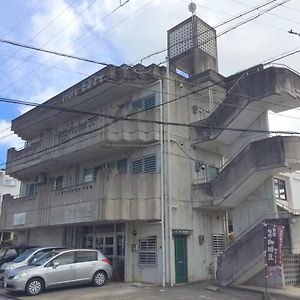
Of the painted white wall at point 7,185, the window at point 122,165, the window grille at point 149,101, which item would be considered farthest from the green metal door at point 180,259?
the painted white wall at point 7,185

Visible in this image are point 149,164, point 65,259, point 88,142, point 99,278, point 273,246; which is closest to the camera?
point 273,246

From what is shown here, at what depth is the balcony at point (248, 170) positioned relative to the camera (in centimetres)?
1582

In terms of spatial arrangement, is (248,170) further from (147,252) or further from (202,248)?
(147,252)

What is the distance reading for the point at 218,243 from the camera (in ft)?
66.8

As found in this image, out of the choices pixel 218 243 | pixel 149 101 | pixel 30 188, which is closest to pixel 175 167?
pixel 149 101

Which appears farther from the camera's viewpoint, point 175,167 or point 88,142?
point 88,142

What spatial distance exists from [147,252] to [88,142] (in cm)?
628

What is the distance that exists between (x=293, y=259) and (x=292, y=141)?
244 inches

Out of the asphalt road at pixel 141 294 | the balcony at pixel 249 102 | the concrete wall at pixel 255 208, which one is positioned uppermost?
the balcony at pixel 249 102

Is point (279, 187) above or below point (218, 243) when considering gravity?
above

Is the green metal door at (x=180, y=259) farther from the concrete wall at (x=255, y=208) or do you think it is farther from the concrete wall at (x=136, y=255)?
the concrete wall at (x=255, y=208)

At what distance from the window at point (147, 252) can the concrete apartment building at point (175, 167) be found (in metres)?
0.05

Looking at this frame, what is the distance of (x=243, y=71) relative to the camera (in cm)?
2044

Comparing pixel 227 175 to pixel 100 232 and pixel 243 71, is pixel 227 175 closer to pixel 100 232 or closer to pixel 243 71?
pixel 243 71
